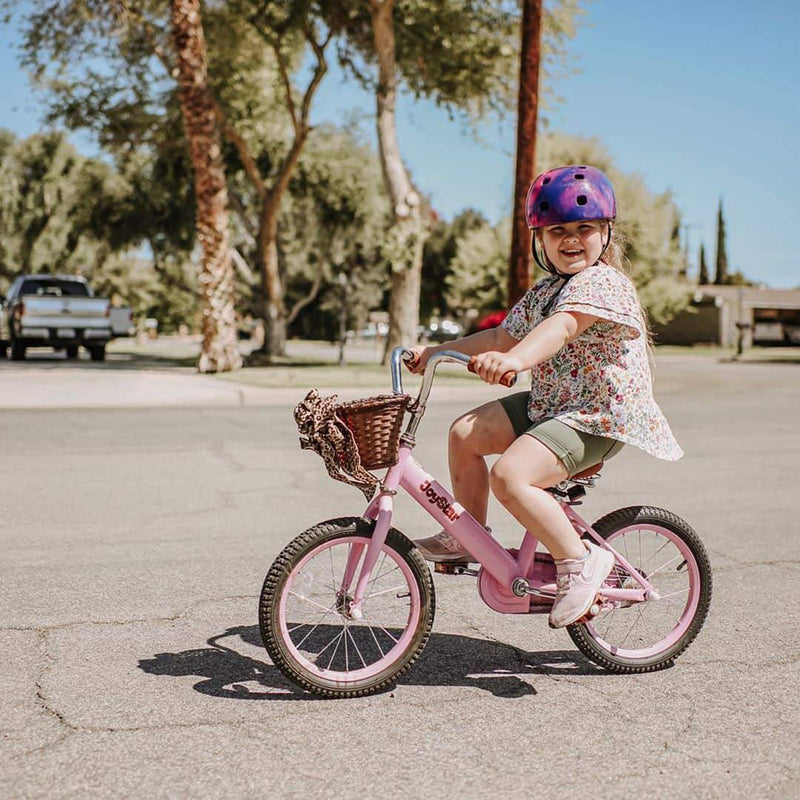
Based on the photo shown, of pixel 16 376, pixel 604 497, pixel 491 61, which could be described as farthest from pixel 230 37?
pixel 604 497

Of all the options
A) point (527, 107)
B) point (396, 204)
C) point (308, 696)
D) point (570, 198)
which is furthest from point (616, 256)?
point (396, 204)

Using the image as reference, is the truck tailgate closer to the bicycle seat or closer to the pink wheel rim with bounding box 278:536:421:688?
the pink wheel rim with bounding box 278:536:421:688

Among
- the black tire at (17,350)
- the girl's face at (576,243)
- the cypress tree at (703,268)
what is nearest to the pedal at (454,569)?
the girl's face at (576,243)

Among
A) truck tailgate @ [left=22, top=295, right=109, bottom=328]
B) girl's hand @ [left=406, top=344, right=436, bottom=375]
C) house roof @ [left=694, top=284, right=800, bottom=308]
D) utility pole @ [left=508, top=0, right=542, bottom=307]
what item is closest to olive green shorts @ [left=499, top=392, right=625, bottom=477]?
girl's hand @ [left=406, top=344, right=436, bottom=375]

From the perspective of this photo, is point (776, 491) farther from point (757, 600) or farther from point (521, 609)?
point (521, 609)

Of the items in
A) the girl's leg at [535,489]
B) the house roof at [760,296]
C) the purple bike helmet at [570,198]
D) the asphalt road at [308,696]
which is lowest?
the asphalt road at [308,696]

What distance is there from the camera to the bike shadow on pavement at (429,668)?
3.59m

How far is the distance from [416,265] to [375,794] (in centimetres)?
1880

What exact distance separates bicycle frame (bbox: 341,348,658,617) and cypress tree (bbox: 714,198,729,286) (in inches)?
3454

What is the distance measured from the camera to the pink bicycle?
11.2 feet

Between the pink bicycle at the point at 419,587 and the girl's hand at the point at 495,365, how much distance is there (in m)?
0.18

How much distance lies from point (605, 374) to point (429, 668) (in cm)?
128

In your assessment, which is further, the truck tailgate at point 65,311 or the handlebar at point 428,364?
the truck tailgate at point 65,311

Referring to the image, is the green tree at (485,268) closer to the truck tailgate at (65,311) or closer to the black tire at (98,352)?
the black tire at (98,352)
